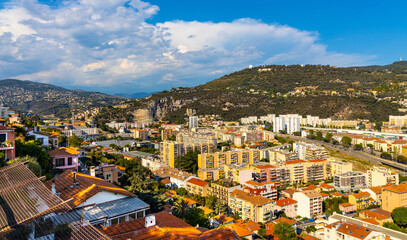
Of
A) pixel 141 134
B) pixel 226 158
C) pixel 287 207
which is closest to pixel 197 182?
pixel 287 207

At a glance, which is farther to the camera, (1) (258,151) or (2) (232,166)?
(1) (258,151)

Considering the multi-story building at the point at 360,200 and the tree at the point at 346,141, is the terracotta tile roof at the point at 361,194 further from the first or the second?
the tree at the point at 346,141

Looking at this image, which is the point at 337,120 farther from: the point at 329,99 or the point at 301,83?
the point at 301,83

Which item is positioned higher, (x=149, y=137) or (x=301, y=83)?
(x=301, y=83)

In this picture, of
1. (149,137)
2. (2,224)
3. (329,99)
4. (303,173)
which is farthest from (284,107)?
(2,224)

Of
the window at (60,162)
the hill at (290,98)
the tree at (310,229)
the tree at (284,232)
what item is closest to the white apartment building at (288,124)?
the hill at (290,98)

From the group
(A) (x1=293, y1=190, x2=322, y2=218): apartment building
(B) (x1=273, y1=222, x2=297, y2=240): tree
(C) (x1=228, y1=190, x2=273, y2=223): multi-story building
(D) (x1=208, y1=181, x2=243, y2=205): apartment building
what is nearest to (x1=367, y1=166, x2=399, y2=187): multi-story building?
(A) (x1=293, y1=190, x2=322, y2=218): apartment building
